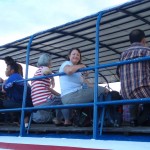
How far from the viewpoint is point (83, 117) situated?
448cm

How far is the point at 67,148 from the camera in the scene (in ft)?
12.6

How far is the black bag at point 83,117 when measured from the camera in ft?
14.7

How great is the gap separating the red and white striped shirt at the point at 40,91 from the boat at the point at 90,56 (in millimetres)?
218

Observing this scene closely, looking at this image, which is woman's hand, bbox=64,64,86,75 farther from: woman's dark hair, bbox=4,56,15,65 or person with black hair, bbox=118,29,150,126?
woman's dark hair, bbox=4,56,15,65

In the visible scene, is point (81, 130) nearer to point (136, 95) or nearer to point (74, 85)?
point (74, 85)

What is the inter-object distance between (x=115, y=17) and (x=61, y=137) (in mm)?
1926

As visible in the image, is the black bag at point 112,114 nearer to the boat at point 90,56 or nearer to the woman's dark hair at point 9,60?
the boat at point 90,56

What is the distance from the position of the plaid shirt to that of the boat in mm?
220

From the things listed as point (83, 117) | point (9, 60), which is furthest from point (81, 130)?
point (9, 60)

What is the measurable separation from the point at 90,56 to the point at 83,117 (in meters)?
3.03

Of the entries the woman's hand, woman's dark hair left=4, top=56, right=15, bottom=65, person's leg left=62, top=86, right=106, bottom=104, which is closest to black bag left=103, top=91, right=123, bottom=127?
person's leg left=62, top=86, right=106, bottom=104

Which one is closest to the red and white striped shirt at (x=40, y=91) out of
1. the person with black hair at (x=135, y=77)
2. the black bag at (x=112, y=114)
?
the black bag at (x=112, y=114)

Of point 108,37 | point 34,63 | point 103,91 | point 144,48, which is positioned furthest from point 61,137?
point 34,63

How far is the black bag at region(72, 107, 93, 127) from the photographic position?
4469mm
